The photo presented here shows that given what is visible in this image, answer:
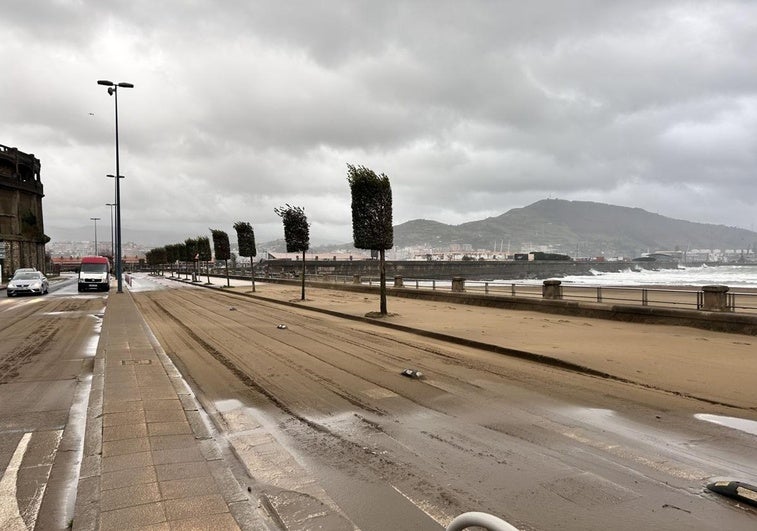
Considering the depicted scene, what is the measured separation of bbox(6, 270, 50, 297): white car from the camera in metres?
31.0

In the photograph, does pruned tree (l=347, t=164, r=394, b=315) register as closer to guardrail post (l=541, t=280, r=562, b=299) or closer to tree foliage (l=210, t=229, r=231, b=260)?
guardrail post (l=541, t=280, r=562, b=299)

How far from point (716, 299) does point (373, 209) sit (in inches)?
456

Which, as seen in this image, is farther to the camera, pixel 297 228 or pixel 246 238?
pixel 246 238

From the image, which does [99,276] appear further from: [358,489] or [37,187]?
[37,187]

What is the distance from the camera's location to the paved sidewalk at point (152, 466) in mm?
3426

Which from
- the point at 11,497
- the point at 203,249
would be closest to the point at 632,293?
the point at 11,497

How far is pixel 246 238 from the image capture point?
39062 millimetres

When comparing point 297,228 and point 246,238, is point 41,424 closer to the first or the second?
point 297,228

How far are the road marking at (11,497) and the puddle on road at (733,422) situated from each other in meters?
7.04

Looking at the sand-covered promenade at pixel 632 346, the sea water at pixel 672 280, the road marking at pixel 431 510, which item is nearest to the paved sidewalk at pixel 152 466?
the road marking at pixel 431 510

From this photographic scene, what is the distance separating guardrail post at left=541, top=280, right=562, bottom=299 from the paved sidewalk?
1519cm

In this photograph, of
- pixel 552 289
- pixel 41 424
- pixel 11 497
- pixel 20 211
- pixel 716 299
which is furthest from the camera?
pixel 20 211

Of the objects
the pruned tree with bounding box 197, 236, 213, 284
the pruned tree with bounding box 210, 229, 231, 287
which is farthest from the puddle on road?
the pruned tree with bounding box 197, 236, 213, 284

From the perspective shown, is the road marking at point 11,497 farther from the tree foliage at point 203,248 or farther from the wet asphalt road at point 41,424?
the tree foliage at point 203,248
